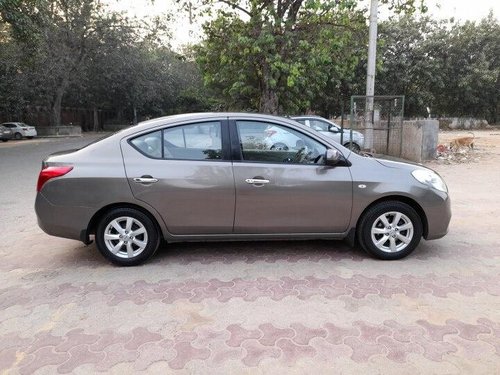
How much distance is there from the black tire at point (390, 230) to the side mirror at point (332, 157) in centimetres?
67

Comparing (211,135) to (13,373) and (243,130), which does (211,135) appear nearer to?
(243,130)

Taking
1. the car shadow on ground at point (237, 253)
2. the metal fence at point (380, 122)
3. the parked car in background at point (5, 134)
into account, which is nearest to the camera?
the car shadow on ground at point (237, 253)

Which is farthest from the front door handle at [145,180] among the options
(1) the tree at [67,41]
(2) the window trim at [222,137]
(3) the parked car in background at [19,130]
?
(3) the parked car in background at [19,130]

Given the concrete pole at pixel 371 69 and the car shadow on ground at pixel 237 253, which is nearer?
the car shadow on ground at pixel 237 253

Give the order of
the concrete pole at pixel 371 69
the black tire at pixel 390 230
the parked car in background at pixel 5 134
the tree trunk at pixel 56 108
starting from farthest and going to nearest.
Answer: the tree trunk at pixel 56 108 < the parked car in background at pixel 5 134 < the concrete pole at pixel 371 69 < the black tire at pixel 390 230

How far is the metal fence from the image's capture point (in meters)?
12.6

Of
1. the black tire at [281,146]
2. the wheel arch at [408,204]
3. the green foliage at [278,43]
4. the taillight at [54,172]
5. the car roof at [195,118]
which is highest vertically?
the green foliage at [278,43]

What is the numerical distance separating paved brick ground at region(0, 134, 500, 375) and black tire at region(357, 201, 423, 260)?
16 cm

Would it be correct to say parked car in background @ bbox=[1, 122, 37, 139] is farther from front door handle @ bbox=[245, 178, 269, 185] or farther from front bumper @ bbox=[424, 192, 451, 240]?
front bumper @ bbox=[424, 192, 451, 240]

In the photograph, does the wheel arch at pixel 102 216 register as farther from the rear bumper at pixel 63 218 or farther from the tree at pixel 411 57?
the tree at pixel 411 57

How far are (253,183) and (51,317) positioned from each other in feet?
7.23

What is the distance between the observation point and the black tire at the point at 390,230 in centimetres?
445

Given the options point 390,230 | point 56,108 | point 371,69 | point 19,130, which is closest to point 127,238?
point 390,230

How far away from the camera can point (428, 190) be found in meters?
4.45
